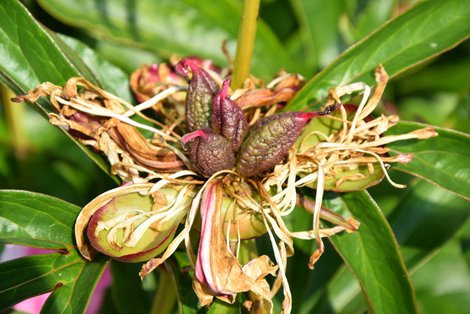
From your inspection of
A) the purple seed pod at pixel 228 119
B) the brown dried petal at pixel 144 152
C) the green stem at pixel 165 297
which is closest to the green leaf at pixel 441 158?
the purple seed pod at pixel 228 119

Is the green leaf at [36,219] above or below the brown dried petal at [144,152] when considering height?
below

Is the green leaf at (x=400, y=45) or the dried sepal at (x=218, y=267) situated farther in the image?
the green leaf at (x=400, y=45)

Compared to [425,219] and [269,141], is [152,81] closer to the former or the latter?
[269,141]

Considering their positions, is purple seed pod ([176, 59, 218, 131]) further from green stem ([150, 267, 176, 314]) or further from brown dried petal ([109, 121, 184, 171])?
green stem ([150, 267, 176, 314])

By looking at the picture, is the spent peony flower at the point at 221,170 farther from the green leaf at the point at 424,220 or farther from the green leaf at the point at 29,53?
the green leaf at the point at 424,220

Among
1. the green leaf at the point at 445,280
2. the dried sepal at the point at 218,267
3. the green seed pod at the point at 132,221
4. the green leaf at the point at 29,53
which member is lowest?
the green leaf at the point at 445,280

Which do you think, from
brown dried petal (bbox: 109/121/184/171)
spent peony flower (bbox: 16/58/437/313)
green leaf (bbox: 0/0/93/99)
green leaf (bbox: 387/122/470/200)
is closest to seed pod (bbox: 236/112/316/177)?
spent peony flower (bbox: 16/58/437/313)

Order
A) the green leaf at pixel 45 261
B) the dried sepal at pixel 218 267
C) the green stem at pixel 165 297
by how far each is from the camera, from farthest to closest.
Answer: the green stem at pixel 165 297
the green leaf at pixel 45 261
the dried sepal at pixel 218 267
